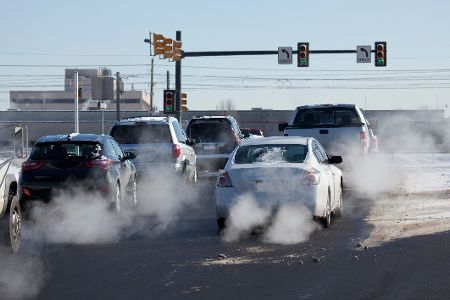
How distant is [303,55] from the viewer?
137 ft

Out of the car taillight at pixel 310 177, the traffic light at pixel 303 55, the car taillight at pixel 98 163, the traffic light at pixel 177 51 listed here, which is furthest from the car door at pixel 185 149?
the traffic light at pixel 303 55

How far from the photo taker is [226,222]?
14703mm

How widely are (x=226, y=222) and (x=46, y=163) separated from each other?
12.4 feet

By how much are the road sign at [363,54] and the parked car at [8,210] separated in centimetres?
3113

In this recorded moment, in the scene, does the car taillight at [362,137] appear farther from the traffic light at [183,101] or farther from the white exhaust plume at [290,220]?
the traffic light at [183,101]

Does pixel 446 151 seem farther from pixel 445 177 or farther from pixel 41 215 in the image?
pixel 41 215

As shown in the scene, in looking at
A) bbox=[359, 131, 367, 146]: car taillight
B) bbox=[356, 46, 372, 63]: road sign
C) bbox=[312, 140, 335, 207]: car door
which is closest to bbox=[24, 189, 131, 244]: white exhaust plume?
bbox=[312, 140, 335, 207]: car door

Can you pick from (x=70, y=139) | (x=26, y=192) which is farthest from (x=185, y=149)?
(x=26, y=192)

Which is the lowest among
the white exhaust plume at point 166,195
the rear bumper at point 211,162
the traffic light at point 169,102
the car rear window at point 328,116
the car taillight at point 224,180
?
the white exhaust plume at point 166,195

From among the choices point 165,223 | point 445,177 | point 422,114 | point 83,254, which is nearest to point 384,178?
point 445,177

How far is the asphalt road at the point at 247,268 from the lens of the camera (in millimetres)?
9422

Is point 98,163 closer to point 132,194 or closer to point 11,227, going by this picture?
point 132,194

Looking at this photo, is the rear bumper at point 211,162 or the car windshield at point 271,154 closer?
the car windshield at point 271,154

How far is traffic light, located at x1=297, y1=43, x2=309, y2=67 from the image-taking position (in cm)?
4172
